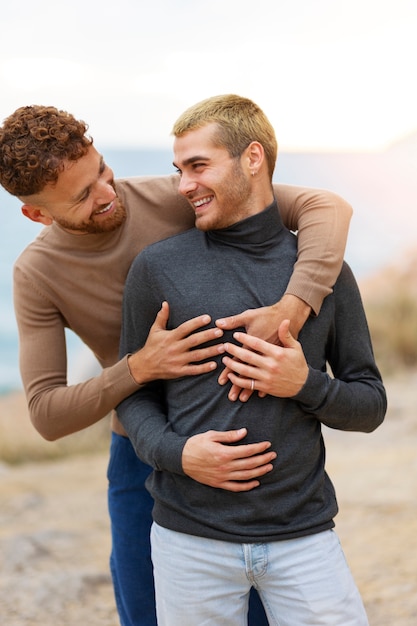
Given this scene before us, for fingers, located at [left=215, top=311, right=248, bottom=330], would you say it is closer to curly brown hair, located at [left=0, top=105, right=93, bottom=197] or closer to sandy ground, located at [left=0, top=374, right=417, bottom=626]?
curly brown hair, located at [left=0, top=105, right=93, bottom=197]

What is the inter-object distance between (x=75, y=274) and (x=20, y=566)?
2.24m

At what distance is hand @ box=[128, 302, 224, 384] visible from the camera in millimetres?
1931

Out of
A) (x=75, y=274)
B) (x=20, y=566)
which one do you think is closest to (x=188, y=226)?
(x=75, y=274)

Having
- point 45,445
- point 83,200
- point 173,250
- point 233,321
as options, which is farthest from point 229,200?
point 45,445

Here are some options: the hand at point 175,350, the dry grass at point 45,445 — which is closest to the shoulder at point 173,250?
the hand at point 175,350

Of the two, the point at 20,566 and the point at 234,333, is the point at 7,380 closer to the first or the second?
the point at 20,566

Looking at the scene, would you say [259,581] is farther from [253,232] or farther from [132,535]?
[253,232]

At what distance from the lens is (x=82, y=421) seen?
219 cm

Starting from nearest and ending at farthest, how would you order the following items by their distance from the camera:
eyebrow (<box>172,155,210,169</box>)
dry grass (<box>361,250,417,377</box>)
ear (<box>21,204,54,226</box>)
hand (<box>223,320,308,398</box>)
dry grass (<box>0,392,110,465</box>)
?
hand (<box>223,320,308,398</box>), eyebrow (<box>172,155,210,169</box>), ear (<box>21,204,54,226</box>), dry grass (<box>0,392,110,465</box>), dry grass (<box>361,250,417,377</box>)

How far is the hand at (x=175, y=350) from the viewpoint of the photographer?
1.93 meters

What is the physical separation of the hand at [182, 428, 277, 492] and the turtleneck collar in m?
0.45

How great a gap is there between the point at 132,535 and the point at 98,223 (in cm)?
90

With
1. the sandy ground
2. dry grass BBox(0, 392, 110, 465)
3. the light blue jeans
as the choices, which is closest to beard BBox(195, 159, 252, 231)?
the light blue jeans

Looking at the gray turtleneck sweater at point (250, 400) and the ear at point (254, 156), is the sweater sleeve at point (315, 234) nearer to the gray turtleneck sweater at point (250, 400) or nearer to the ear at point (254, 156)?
the gray turtleneck sweater at point (250, 400)
